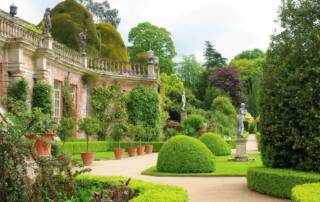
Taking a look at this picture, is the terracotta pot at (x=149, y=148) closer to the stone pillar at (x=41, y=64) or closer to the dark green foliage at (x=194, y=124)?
the dark green foliage at (x=194, y=124)

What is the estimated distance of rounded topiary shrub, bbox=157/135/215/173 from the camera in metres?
13.3

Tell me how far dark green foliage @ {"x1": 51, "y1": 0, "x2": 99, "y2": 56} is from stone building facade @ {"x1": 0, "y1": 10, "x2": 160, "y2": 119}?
352cm

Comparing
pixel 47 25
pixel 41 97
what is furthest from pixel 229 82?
pixel 41 97

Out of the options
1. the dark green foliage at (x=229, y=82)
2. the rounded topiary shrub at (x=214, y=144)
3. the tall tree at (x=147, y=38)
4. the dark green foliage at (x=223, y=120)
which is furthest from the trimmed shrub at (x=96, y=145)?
the dark green foliage at (x=229, y=82)

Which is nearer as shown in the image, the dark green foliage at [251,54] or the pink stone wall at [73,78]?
the pink stone wall at [73,78]

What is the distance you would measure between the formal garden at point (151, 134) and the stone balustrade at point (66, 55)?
85 centimetres

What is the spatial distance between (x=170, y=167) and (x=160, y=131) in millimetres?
15518

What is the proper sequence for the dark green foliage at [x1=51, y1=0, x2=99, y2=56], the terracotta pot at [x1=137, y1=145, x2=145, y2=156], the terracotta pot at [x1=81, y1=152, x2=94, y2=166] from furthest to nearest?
the dark green foliage at [x1=51, y1=0, x2=99, y2=56] < the terracotta pot at [x1=137, y1=145, x2=145, y2=156] < the terracotta pot at [x1=81, y1=152, x2=94, y2=166]

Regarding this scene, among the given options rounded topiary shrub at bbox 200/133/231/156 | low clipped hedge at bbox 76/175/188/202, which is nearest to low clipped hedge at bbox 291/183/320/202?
low clipped hedge at bbox 76/175/188/202

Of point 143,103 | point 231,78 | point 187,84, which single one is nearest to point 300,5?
point 143,103

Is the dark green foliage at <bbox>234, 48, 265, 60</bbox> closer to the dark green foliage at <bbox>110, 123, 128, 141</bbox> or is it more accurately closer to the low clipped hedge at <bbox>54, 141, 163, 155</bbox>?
the low clipped hedge at <bbox>54, 141, 163, 155</bbox>

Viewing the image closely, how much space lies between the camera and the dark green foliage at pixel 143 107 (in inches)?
1105

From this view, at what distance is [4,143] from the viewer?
199 inches

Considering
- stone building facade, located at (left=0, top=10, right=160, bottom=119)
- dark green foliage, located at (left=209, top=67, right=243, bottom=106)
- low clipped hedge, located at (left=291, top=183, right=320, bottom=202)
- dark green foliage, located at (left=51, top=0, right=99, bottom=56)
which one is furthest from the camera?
dark green foliage, located at (left=209, top=67, right=243, bottom=106)
